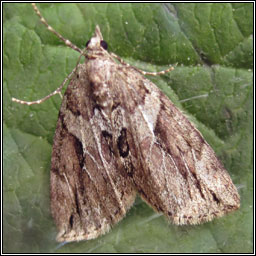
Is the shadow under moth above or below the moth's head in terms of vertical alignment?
below

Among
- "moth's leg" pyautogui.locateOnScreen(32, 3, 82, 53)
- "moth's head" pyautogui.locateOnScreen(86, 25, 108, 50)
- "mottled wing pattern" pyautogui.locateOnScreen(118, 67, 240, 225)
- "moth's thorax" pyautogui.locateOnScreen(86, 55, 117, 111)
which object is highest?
"moth's leg" pyautogui.locateOnScreen(32, 3, 82, 53)

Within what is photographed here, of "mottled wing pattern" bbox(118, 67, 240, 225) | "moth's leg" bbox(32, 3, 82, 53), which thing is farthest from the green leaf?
"mottled wing pattern" bbox(118, 67, 240, 225)

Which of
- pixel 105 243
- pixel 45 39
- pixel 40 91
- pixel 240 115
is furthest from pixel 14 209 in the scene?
pixel 240 115

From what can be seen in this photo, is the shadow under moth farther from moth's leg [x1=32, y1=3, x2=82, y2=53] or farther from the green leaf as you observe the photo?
the green leaf

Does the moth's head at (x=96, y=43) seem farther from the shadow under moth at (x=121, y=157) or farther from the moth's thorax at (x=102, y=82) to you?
the moth's thorax at (x=102, y=82)

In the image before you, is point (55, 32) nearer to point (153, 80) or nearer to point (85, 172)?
point (153, 80)

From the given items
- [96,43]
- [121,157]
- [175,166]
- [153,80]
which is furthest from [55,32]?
[175,166]

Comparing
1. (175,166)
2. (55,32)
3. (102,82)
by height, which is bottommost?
(175,166)
